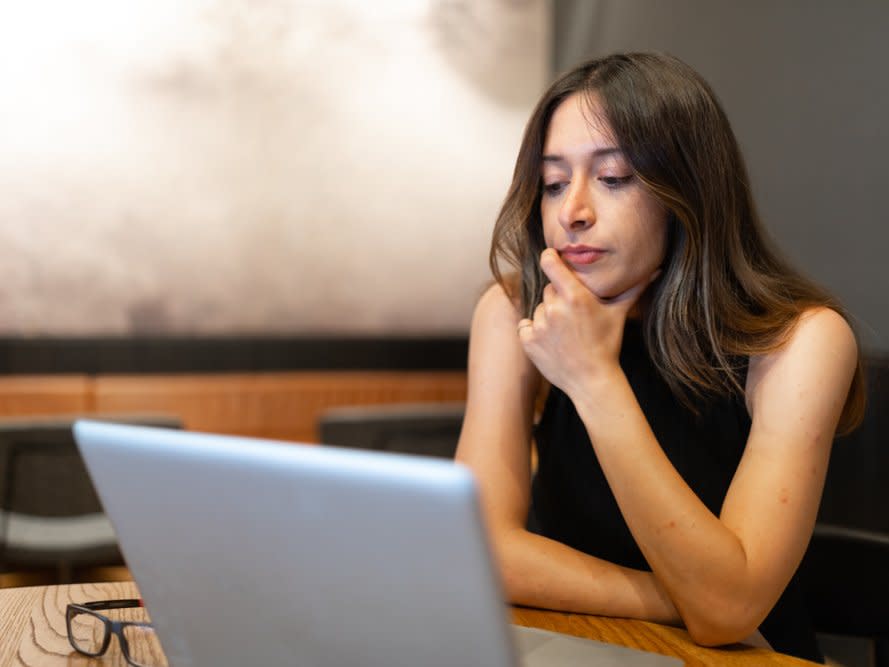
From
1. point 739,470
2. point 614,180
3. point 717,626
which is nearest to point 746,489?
point 739,470

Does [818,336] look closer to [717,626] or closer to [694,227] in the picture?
[694,227]

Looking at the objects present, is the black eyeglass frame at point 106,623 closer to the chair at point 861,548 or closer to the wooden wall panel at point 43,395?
the chair at point 861,548

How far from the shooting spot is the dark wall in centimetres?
198

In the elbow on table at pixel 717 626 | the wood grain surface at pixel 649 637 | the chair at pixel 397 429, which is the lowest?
the wood grain surface at pixel 649 637

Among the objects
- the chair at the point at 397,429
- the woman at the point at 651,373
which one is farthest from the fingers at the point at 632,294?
the chair at the point at 397,429

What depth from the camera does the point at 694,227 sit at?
1.32 metres

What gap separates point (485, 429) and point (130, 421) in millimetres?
925

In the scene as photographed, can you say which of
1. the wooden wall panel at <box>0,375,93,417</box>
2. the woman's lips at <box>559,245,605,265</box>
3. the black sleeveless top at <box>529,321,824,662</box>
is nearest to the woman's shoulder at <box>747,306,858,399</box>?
the black sleeveless top at <box>529,321,824,662</box>

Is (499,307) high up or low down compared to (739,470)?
up

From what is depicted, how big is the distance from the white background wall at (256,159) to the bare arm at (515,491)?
216cm

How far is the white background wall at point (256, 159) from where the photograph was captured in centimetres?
338

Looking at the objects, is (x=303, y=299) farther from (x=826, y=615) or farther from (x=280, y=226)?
(x=826, y=615)

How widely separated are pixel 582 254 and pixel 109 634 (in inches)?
27.9

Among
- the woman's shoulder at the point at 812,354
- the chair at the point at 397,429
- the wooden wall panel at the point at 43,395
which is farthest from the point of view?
the wooden wall panel at the point at 43,395
